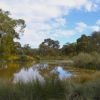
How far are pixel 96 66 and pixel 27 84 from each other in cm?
1450

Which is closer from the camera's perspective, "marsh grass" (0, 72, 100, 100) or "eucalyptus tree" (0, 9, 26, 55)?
"marsh grass" (0, 72, 100, 100)

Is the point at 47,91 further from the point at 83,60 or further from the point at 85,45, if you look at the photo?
the point at 85,45

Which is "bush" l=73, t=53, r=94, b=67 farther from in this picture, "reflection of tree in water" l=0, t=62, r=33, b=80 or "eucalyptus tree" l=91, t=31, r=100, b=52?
"eucalyptus tree" l=91, t=31, r=100, b=52

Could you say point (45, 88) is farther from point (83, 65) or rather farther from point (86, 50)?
point (86, 50)

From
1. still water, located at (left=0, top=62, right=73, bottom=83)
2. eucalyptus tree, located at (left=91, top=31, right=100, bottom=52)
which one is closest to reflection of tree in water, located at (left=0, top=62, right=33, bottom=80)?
still water, located at (left=0, top=62, right=73, bottom=83)

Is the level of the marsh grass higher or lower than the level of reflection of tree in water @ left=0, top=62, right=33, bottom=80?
higher

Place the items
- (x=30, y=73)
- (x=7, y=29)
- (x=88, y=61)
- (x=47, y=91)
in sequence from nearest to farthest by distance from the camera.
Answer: (x=47, y=91) < (x=30, y=73) < (x=88, y=61) < (x=7, y=29)

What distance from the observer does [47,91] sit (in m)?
3.80

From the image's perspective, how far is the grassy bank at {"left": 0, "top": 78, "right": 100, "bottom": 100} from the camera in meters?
3.62

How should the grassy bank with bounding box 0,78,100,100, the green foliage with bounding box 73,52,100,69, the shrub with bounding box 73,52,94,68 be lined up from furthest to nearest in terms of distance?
the shrub with bounding box 73,52,94,68, the green foliage with bounding box 73,52,100,69, the grassy bank with bounding box 0,78,100,100

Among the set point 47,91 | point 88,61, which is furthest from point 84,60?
point 47,91

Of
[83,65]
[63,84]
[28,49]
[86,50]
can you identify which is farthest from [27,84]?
[28,49]

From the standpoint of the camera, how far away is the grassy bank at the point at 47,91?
362cm

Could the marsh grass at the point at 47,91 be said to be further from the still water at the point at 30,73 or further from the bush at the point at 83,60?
the bush at the point at 83,60
